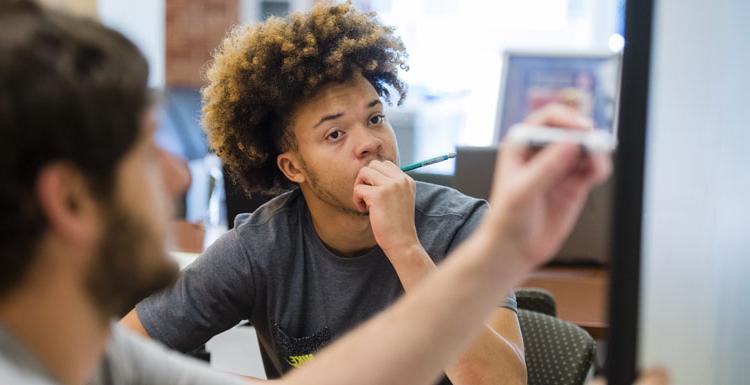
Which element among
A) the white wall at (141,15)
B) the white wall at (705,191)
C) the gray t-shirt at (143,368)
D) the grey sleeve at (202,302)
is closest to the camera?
the gray t-shirt at (143,368)

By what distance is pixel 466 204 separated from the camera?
1539 millimetres

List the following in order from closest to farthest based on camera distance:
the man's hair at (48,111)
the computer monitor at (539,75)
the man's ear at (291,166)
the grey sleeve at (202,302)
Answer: the man's hair at (48,111)
the grey sleeve at (202,302)
the man's ear at (291,166)
the computer monitor at (539,75)

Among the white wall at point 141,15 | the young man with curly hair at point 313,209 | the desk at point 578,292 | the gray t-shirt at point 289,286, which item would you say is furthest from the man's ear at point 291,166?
the white wall at point 141,15

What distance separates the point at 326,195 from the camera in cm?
158

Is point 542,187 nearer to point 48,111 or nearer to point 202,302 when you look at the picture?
point 48,111

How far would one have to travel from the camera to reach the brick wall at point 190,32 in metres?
5.44

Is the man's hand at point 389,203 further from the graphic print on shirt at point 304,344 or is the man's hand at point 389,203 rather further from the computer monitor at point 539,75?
the computer monitor at point 539,75

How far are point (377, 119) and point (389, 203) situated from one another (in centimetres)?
20

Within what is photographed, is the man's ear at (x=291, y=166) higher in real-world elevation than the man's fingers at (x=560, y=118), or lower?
lower

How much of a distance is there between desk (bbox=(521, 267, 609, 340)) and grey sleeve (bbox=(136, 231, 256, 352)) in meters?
0.69

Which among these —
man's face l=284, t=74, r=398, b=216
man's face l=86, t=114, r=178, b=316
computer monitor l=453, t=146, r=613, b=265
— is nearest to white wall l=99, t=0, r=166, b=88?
computer monitor l=453, t=146, r=613, b=265

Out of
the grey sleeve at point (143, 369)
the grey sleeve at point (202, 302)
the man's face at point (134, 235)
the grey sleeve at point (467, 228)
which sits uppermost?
the man's face at point (134, 235)

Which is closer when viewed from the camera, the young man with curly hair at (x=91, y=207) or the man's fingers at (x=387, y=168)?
the young man with curly hair at (x=91, y=207)

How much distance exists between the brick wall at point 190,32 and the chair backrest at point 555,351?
4.12 meters
